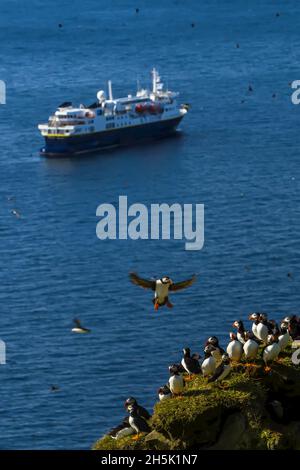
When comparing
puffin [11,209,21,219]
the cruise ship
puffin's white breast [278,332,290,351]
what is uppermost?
the cruise ship

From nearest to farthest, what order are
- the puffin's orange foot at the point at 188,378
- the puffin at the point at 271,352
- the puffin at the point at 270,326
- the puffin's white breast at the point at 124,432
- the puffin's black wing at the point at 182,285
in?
the puffin's white breast at the point at 124,432 → the puffin at the point at 271,352 → the puffin's orange foot at the point at 188,378 → the puffin at the point at 270,326 → the puffin's black wing at the point at 182,285

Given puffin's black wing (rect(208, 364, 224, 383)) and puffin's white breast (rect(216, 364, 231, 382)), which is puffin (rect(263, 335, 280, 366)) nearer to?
puffin's white breast (rect(216, 364, 231, 382))

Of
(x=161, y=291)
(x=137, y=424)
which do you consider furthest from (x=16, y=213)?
(x=137, y=424)

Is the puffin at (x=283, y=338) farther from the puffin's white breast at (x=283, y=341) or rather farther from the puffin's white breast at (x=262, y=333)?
the puffin's white breast at (x=262, y=333)

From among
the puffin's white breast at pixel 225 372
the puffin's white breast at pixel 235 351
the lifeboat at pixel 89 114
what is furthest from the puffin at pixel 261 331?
the lifeboat at pixel 89 114

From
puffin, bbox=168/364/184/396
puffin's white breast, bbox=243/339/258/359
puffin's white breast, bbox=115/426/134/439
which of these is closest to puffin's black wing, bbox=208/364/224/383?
puffin, bbox=168/364/184/396

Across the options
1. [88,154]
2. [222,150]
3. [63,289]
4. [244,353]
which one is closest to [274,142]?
[222,150]
